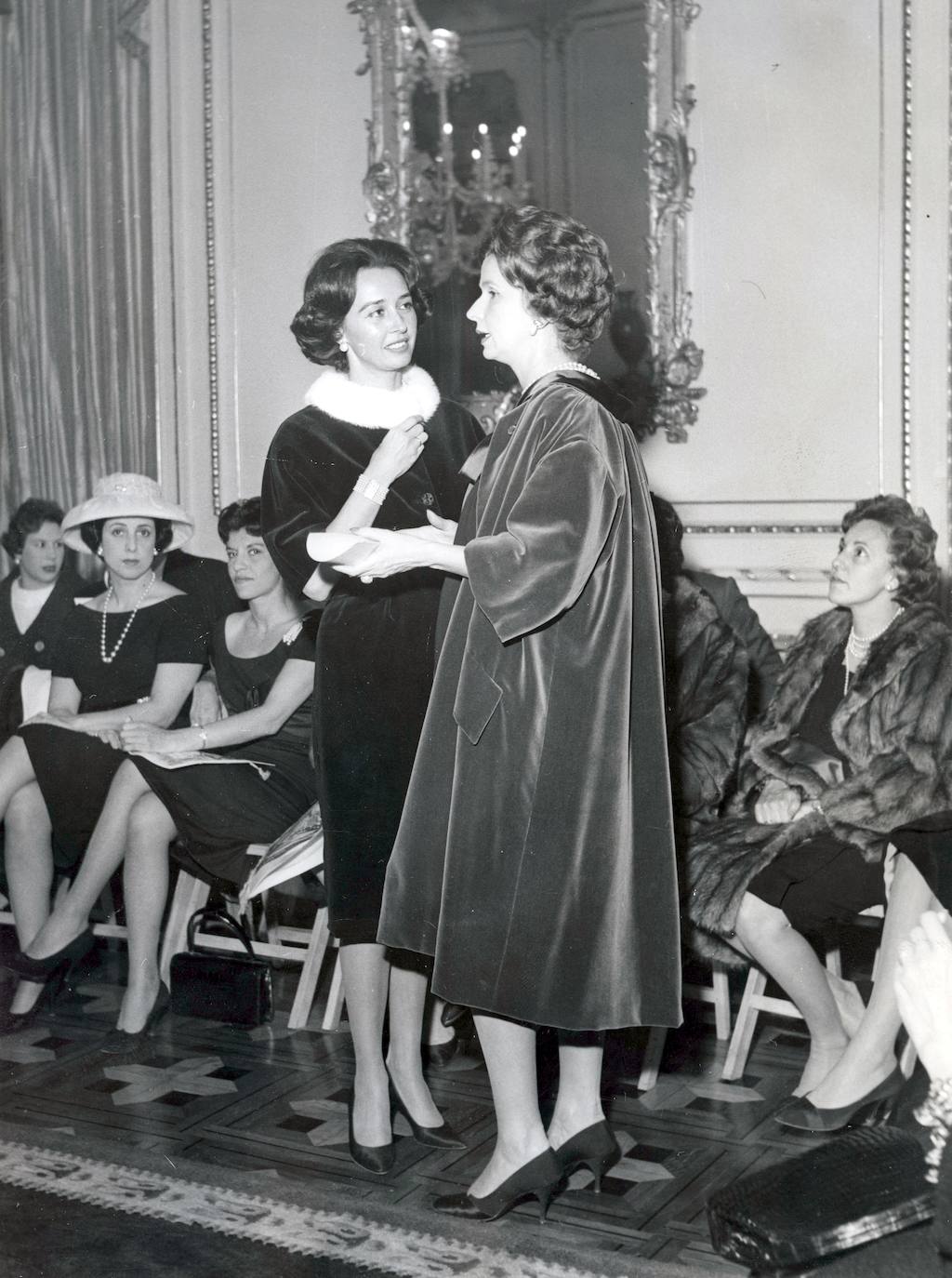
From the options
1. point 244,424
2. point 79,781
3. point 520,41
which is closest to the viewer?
point 79,781

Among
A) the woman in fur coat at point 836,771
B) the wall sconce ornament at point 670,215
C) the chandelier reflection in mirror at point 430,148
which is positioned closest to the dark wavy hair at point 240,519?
the chandelier reflection in mirror at point 430,148

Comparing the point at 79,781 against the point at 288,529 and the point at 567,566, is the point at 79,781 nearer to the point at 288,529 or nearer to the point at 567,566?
the point at 288,529

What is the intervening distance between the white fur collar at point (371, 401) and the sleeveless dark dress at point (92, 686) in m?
1.29

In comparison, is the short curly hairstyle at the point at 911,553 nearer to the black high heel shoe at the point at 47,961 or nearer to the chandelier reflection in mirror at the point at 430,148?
the chandelier reflection in mirror at the point at 430,148

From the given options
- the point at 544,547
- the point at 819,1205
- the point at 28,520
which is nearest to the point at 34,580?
the point at 28,520

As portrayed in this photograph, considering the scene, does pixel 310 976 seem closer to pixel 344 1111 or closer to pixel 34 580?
pixel 344 1111

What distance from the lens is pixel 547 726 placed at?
7.86 feet

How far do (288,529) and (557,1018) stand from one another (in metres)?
1.13

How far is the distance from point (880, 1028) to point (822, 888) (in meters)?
0.36

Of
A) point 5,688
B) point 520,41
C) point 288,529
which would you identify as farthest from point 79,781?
point 520,41

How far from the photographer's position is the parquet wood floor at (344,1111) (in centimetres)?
261

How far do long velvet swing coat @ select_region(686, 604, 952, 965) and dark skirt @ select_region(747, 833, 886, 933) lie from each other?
0.03m

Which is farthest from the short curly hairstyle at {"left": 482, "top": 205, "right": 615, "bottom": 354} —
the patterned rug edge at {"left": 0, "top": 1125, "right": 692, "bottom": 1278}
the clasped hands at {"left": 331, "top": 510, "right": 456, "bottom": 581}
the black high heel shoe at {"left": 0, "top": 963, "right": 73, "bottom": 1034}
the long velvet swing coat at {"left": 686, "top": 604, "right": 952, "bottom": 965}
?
the black high heel shoe at {"left": 0, "top": 963, "right": 73, "bottom": 1034}

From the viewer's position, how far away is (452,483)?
9.95 ft
